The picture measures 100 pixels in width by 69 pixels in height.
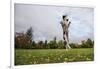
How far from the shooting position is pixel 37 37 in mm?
2129

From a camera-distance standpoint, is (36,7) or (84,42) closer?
(36,7)

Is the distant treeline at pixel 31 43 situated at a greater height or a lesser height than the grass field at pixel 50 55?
greater

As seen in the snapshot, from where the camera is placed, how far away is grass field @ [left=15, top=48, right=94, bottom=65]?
2.07 metres

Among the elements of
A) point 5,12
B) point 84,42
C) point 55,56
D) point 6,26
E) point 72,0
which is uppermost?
point 72,0

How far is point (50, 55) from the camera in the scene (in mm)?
2168

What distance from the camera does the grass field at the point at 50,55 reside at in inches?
81.7

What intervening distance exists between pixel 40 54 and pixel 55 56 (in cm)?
17

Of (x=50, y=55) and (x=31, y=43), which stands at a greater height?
(x=31, y=43)

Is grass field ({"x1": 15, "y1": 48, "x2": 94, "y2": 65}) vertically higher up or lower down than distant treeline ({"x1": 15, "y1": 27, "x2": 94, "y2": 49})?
lower down

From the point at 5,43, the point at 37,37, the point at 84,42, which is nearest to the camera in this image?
the point at 5,43

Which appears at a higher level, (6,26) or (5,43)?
(6,26)

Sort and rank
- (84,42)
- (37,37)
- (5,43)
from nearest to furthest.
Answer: (5,43)
(37,37)
(84,42)

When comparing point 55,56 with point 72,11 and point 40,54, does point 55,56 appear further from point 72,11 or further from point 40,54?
point 72,11
